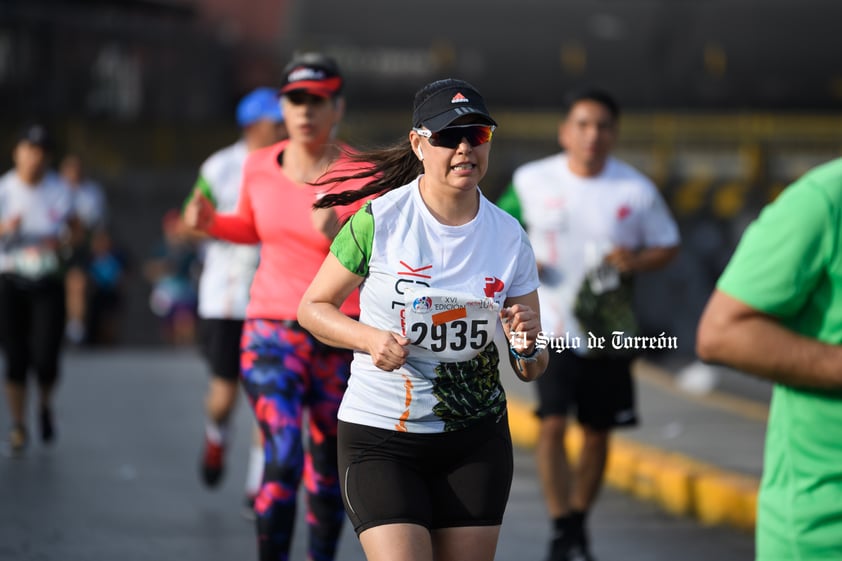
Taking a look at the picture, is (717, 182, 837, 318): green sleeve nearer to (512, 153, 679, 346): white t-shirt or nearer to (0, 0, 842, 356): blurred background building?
(512, 153, 679, 346): white t-shirt

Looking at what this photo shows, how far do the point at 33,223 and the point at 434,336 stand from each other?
646 cm

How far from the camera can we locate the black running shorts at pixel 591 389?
275 inches

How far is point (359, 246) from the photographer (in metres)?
4.17

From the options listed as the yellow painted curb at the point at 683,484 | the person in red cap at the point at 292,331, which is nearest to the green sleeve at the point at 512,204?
the person in red cap at the point at 292,331

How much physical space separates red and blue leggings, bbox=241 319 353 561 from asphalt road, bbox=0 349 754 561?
1.44 m

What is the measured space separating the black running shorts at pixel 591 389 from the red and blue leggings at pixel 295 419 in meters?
1.51

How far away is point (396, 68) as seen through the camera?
37.3 metres

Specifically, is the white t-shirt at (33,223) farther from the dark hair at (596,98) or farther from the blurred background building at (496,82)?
the blurred background building at (496,82)

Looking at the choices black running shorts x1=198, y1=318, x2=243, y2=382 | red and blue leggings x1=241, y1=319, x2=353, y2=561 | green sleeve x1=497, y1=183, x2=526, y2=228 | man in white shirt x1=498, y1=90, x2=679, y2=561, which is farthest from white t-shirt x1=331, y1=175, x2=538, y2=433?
black running shorts x1=198, y1=318, x2=243, y2=382

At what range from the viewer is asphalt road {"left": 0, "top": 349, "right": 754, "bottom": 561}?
285 inches

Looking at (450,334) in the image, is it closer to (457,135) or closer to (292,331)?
(457,135)

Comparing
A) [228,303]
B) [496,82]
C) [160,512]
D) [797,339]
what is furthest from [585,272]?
[496,82]

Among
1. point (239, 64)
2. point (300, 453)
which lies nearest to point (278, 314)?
point (300, 453)

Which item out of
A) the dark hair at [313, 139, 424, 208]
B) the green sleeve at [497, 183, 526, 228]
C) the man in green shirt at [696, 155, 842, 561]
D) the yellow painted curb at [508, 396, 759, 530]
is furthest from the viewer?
the yellow painted curb at [508, 396, 759, 530]
